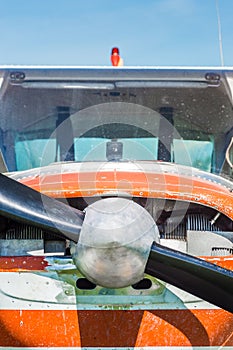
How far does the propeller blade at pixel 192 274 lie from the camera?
9.73 ft

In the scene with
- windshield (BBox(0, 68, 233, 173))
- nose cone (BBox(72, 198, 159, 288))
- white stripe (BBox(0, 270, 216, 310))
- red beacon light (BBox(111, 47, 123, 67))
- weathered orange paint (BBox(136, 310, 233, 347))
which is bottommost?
weathered orange paint (BBox(136, 310, 233, 347))

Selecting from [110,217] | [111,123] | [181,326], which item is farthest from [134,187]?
[111,123]

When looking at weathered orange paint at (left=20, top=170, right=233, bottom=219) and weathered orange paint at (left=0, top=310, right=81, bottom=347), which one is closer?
weathered orange paint at (left=0, top=310, right=81, bottom=347)

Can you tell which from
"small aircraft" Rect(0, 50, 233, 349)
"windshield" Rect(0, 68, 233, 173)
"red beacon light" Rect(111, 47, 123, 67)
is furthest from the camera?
"red beacon light" Rect(111, 47, 123, 67)

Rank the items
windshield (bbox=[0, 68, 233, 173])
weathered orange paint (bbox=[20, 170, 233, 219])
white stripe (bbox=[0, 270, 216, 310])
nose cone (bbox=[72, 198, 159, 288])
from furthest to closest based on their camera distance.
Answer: windshield (bbox=[0, 68, 233, 173]), weathered orange paint (bbox=[20, 170, 233, 219]), white stripe (bbox=[0, 270, 216, 310]), nose cone (bbox=[72, 198, 159, 288])

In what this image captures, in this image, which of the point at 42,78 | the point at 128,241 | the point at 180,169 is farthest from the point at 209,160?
the point at 128,241

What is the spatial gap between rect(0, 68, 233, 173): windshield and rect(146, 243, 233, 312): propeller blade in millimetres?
1973

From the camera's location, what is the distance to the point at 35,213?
301 centimetres

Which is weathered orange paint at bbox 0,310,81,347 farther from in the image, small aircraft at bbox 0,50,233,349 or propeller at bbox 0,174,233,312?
propeller at bbox 0,174,233,312

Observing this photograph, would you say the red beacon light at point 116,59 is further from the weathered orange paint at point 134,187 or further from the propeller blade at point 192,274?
the propeller blade at point 192,274

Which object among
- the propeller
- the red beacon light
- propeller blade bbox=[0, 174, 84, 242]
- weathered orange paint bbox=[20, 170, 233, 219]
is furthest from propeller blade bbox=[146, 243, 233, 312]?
the red beacon light

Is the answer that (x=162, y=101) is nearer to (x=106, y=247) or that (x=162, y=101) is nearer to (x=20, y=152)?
(x=20, y=152)

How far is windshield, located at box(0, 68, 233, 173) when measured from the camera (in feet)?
16.5

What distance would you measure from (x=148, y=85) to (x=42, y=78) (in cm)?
81
